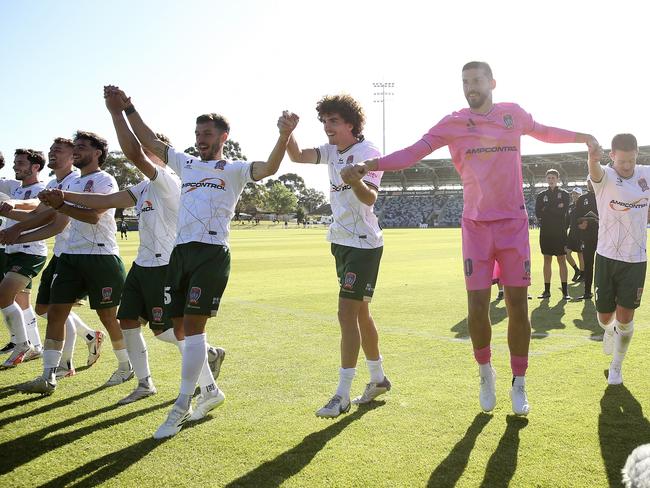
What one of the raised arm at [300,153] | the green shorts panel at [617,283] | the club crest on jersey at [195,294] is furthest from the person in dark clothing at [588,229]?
the club crest on jersey at [195,294]

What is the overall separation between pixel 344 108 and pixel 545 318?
511cm

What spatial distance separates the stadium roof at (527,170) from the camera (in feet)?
254

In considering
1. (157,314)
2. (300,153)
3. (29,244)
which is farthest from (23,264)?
(300,153)

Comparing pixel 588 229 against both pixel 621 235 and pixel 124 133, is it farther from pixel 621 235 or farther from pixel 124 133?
pixel 124 133

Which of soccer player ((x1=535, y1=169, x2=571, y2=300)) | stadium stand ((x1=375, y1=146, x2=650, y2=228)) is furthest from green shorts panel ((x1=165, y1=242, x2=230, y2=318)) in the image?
stadium stand ((x1=375, y1=146, x2=650, y2=228))

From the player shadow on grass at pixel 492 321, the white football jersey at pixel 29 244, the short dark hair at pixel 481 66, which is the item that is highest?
the short dark hair at pixel 481 66

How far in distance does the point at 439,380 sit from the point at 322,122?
2.37 meters

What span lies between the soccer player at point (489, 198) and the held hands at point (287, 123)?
86cm

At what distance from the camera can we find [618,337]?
201 inches

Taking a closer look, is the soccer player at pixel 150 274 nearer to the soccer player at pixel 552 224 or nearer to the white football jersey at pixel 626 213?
the white football jersey at pixel 626 213

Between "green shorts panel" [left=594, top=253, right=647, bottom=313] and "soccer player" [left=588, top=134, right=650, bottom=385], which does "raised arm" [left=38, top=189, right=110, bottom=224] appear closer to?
"soccer player" [left=588, top=134, right=650, bottom=385]

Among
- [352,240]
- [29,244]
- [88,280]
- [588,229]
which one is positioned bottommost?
[88,280]

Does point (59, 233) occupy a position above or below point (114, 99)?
below

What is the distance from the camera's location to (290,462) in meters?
3.49
